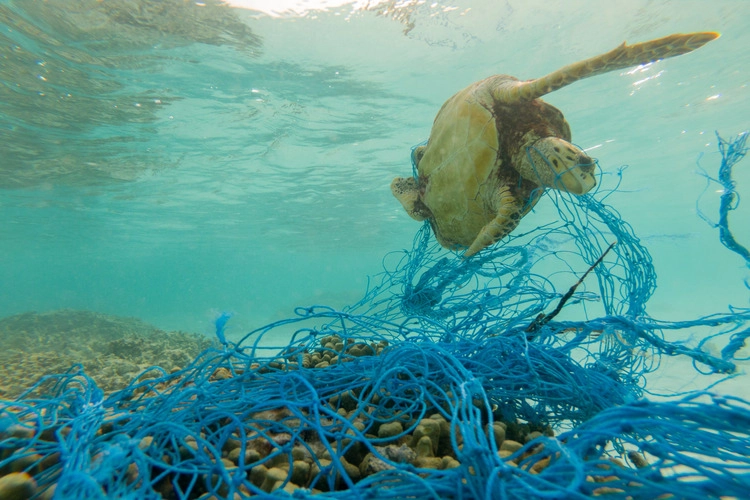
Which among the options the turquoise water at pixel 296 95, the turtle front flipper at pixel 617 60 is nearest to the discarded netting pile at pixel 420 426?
the turquoise water at pixel 296 95

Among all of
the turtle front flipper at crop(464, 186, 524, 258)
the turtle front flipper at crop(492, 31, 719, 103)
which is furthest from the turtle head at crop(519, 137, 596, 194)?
the turtle front flipper at crop(492, 31, 719, 103)

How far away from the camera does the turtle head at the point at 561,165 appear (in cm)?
309

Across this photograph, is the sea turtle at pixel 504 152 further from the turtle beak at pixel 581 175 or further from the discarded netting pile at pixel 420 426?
the discarded netting pile at pixel 420 426

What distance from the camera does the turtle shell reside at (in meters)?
3.77

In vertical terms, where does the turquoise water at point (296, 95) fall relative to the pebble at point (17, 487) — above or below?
above

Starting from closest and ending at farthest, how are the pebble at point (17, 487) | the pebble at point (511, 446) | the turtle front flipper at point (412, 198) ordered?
1. the pebble at point (17, 487)
2. the pebble at point (511, 446)
3. the turtle front flipper at point (412, 198)

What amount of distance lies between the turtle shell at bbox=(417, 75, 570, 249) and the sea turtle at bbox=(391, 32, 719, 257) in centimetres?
1

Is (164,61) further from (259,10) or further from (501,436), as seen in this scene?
(501,436)

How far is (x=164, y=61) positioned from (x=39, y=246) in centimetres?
4441

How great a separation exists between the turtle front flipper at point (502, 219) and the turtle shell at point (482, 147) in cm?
17

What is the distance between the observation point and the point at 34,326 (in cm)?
1538

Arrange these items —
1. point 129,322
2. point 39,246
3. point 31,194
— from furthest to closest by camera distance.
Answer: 1. point 39,246
2. point 31,194
3. point 129,322

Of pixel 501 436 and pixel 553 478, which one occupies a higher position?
pixel 553 478

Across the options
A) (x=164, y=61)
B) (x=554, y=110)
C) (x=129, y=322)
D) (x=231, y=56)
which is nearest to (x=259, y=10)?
(x=231, y=56)
